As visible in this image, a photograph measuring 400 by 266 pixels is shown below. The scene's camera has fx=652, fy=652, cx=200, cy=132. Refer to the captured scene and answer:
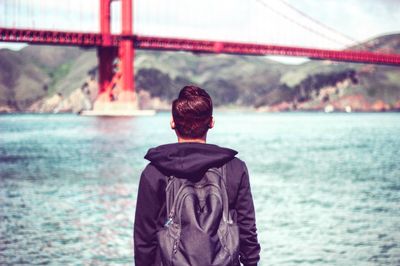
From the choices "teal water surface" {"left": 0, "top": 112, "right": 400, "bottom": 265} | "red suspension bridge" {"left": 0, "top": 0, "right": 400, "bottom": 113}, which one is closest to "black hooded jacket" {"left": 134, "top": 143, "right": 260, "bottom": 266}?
"teal water surface" {"left": 0, "top": 112, "right": 400, "bottom": 265}

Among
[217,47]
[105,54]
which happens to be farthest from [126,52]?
[217,47]

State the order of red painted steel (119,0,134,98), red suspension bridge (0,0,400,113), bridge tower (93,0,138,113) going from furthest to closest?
bridge tower (93,0,138,113), red painted steel (119,0,134,98), red suspension bridge (0,0,400,113)

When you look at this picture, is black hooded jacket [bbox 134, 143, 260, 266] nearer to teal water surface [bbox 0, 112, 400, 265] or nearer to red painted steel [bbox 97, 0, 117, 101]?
teal water surface [bbox 0, 112, 400, 265]

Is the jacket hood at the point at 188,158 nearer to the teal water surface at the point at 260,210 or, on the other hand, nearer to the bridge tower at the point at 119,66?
the teal water surface at the point at 260,210

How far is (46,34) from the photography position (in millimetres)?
76250

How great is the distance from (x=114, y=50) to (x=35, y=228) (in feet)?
255

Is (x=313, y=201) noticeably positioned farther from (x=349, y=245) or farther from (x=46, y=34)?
(x=46, y=34)

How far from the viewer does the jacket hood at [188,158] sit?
9.82 feet

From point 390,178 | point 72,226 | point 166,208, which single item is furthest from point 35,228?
point 390,178

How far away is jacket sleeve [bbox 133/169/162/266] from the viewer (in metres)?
3.05

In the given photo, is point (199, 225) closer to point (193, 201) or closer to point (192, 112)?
point (193, 201)

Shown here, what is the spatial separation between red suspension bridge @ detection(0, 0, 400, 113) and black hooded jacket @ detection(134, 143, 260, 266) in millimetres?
73451

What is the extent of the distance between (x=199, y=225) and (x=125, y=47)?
83946 millimetres

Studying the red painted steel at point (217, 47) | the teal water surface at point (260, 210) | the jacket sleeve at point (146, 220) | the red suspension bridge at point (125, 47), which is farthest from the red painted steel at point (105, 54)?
the jacket sleeve at point (146, 220)
